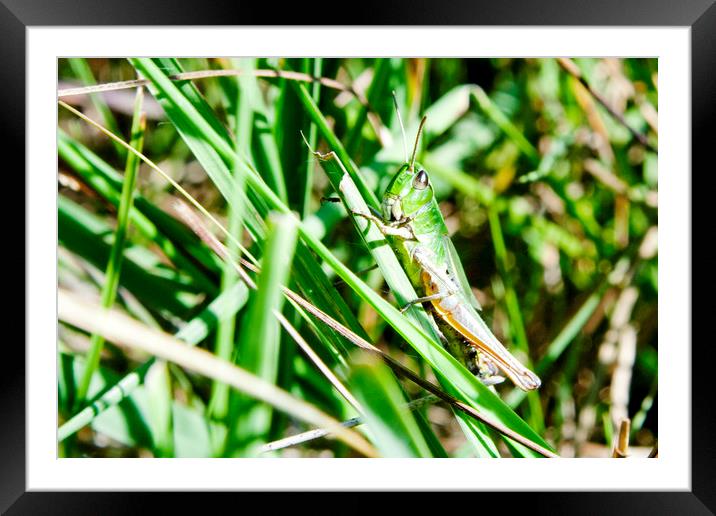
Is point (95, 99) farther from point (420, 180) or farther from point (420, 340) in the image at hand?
point (420, 340)

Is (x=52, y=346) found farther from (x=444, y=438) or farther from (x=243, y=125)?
(x=444, y=438)

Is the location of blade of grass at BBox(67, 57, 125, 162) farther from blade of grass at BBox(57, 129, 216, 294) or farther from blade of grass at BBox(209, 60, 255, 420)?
blade of grass at BBox(209, 60, 255, 420)

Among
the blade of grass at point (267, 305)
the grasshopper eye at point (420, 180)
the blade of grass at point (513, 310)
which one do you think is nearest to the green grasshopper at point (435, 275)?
the grasshopper eye at point (420, 180)

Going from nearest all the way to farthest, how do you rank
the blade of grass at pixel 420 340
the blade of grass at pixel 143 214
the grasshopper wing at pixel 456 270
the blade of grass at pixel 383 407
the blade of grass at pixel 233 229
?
the blade of grass at pixel 383 407
the blade of grass at pixel 420 340
the blade of grass at pixel 233 229
the blade of grass at pixel 143 214
the grasshopper wing at pixel 456 270

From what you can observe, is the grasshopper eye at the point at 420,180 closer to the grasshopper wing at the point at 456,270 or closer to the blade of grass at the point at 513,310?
the grasshopper wing at the point at 456,270

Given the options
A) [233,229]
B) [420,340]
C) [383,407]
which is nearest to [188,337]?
[233,229]
